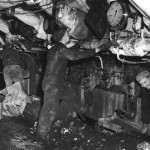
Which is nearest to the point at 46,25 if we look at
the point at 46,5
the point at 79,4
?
the point at 46,5

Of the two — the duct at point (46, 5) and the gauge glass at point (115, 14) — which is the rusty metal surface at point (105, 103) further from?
the duct at point (46, 5)

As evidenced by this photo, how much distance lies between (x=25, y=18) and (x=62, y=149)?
3.72 metres

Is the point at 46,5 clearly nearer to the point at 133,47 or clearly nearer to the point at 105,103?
the point at 133,47

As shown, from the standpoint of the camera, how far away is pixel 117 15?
5414mm

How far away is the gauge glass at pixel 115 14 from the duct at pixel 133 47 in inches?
19.0

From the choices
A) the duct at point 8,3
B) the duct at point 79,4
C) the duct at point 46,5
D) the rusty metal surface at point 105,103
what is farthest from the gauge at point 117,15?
the rusty metal surface at point 105,103

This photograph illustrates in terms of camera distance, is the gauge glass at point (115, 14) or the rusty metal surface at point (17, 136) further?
the rusty metal surface at point (17, 136)

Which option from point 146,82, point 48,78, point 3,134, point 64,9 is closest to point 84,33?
point 64,9

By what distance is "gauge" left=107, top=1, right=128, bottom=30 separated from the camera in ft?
17.2

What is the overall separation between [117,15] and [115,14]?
0.27ft

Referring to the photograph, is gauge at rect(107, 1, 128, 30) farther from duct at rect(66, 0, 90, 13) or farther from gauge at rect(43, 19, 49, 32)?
gauge at rect(43, 19, 49, 32)

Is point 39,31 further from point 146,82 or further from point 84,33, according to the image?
point 146,82

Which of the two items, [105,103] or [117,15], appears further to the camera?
[105,103]

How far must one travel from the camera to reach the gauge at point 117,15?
5.24m
